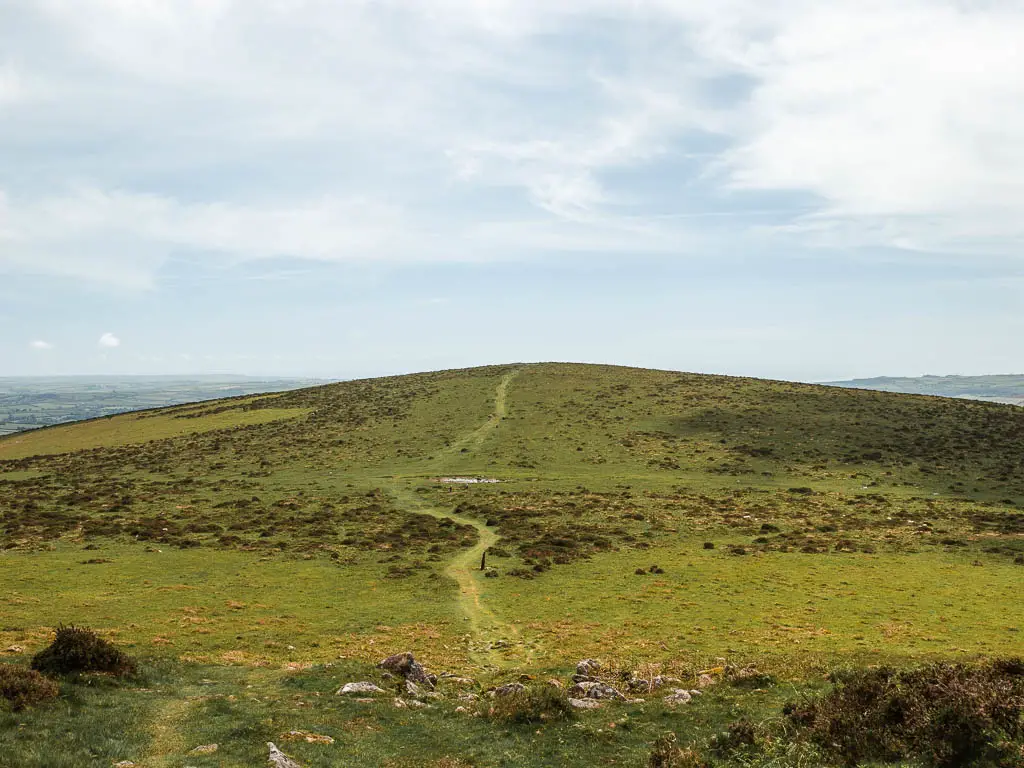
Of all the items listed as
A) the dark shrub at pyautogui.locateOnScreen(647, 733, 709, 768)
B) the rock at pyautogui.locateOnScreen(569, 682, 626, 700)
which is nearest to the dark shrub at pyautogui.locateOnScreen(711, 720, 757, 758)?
the dark shrub at pyautogui.locateOnScreen(647, 733, 709, 768)

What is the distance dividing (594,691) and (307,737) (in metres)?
8.78

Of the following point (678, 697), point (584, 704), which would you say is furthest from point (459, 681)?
point (678, 697)

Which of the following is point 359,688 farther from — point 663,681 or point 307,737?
point 663,681

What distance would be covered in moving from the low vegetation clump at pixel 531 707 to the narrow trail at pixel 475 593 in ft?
18.2

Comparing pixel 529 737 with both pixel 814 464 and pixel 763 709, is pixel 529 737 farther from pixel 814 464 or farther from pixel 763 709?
pixel 814 464

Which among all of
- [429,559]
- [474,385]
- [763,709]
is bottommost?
[429,559]

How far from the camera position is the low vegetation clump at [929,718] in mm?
12047

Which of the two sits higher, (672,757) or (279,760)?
(672,757)

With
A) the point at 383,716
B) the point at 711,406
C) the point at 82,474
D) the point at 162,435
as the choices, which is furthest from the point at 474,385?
the point at 383,716

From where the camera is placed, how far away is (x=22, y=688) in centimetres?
1647

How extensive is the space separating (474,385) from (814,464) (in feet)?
224

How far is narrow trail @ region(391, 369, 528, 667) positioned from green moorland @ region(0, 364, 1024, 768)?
8.6 inches

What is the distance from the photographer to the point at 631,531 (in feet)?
157

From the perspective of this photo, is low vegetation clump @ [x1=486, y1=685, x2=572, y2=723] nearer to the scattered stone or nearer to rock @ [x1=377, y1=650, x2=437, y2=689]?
rock @ [x1=377, y1=650, x2=437, y2=689]
